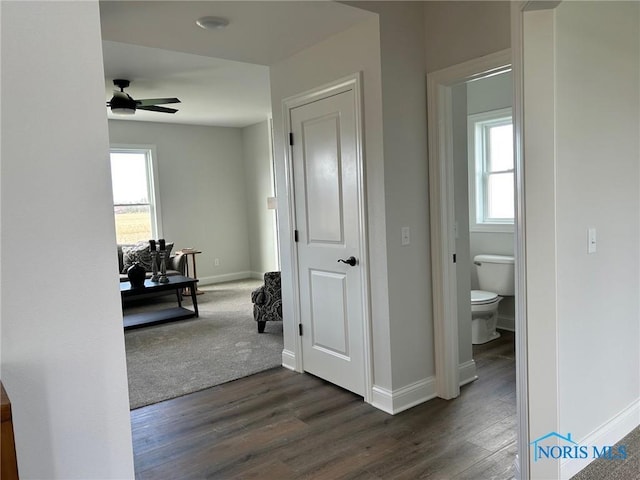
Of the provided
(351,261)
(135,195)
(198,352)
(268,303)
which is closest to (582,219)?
(351,261)

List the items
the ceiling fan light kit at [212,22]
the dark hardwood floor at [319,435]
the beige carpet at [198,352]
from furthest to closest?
the beige carpet at [198,352] < the ceiling fan light kit at [212,22] < the dark hardwood floor at [319,435]

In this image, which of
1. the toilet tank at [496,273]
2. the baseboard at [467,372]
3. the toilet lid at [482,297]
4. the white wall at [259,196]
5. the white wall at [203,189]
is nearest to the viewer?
the baseboard at [467,372]

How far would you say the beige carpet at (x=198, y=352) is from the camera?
338 centimetres

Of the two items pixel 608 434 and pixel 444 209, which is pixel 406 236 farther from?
pixel 608 434

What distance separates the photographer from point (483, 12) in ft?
8.26

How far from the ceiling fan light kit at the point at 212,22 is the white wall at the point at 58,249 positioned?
1.43 metres

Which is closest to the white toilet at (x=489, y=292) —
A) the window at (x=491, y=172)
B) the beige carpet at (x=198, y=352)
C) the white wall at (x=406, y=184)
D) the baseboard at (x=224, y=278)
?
the window at (x=491, y=172)

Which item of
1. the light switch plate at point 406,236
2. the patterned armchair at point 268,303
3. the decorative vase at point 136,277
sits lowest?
the patterned armchair at point 268,303

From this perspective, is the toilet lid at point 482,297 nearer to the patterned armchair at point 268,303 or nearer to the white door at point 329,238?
the white door at point 329,238

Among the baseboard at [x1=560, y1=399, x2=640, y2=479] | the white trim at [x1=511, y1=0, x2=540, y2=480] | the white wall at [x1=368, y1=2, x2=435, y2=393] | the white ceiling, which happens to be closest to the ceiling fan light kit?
the white ceiling

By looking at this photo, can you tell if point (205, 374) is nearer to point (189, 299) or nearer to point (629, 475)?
point (629, 475)

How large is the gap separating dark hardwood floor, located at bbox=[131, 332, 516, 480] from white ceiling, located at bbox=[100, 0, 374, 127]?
7.67ft

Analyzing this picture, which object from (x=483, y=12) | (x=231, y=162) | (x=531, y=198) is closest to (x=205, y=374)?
(x=531, y=198)

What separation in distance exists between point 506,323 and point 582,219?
2.56 meters
